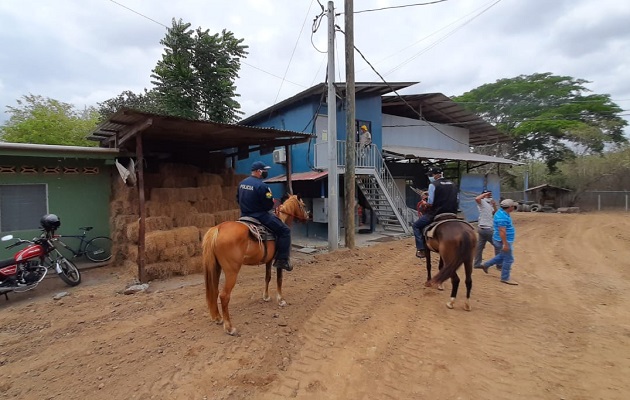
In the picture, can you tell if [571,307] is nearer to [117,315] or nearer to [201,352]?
[201,352]

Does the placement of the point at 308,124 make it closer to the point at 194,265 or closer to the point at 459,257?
the point at 194,265

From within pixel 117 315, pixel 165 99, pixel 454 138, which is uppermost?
pixel 165 99

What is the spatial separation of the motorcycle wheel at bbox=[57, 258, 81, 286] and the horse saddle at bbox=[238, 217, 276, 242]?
14.1 feet

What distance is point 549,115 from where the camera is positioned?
2486 cm

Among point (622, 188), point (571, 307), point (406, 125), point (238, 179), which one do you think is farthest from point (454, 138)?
point (571, 307)

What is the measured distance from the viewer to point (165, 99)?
1503cm

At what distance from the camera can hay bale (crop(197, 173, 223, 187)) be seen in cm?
905

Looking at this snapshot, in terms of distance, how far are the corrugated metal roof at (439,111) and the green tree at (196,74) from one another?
26.6ft

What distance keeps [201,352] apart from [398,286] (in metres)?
3.80

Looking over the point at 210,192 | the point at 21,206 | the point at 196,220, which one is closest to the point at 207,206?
the point at 210,192

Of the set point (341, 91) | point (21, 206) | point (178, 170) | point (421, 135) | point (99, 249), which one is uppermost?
point (341, 91)

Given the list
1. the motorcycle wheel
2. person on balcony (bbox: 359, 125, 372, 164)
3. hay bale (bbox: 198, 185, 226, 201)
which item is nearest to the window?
the motorcycle wheel

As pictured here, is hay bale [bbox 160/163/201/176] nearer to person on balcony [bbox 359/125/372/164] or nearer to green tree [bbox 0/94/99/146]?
person on balcony [bbox 359/125/372/164]

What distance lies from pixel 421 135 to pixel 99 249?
1647cm
